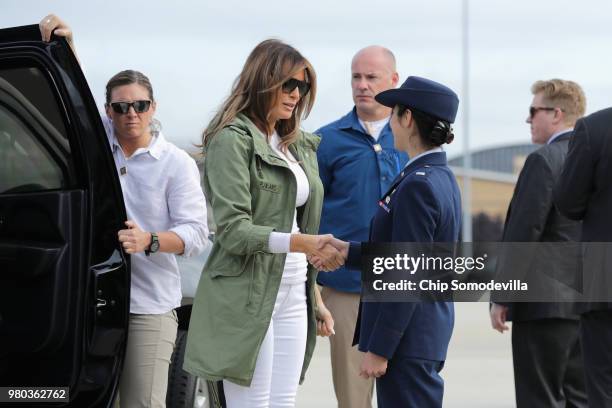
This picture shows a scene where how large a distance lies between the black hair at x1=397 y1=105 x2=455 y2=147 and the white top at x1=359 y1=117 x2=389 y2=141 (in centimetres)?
175

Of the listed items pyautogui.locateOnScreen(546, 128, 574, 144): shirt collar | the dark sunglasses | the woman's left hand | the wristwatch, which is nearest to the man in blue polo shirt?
pyautogui.locateOnScreen(546, 128, 574, 144): shirt collar

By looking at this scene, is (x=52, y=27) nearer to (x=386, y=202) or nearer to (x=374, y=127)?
(x=386, y=202)

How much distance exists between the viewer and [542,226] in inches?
216

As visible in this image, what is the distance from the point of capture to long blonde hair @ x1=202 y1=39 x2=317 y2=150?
406 centimetres

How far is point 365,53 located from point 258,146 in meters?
1.95

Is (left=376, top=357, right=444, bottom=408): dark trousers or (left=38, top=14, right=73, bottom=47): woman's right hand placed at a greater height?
(left=38, top=14, right=73, bottom=47): woman's right hand

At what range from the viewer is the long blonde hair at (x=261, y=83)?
4062 millimetres

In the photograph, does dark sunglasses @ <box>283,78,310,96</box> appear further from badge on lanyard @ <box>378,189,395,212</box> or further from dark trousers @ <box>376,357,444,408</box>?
dark trousers @ <box>376,357,444,408</box>

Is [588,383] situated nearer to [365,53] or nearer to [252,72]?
[252,72]

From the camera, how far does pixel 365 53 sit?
5.79 m

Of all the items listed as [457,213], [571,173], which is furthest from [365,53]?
[457,213]

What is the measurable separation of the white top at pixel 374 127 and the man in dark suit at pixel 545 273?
2.37ft

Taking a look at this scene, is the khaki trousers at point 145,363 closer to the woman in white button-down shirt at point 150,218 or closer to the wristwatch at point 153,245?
the woman in white button-down shirt at point 150,218

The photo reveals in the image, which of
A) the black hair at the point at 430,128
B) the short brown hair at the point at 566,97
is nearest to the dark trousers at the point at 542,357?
the short brown hair at the point at 566,97
